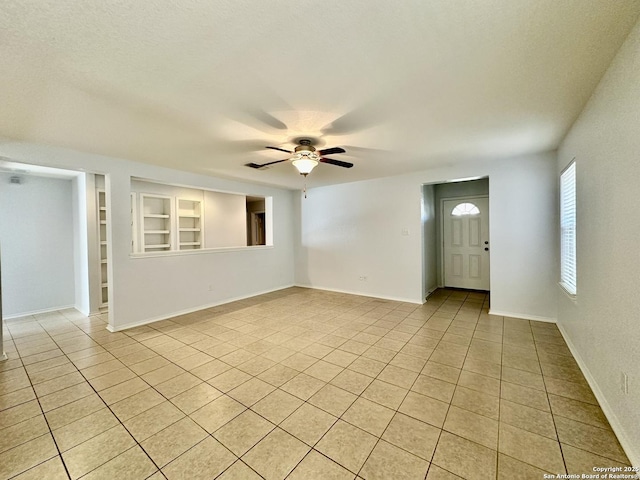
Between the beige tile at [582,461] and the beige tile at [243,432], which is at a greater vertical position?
the beige tile at [582,461]

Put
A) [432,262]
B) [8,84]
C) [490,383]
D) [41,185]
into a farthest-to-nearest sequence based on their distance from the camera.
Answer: [432,262]
[41,185]
[490,383]
[8,84]

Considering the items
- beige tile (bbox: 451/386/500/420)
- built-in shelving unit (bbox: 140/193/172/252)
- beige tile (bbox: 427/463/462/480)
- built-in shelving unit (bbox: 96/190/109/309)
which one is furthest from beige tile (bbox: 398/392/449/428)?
built-in shelving unit (bbox: 140/193/172/252)

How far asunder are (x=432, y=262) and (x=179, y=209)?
5942 millimetres

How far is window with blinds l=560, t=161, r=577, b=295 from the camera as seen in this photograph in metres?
2.95

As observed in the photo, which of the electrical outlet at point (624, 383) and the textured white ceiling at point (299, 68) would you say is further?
the electrical outlet at point (624, 383)

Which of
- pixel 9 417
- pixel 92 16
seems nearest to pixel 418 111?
pixel 92 16

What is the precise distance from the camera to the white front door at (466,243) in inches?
224

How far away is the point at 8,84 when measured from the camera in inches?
72.8

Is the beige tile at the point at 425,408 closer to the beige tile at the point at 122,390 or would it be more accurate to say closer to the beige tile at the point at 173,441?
the beige tile at the point at 173,441

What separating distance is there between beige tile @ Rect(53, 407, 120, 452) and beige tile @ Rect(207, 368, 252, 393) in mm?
707

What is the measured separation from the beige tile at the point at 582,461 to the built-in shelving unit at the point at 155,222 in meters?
6.71

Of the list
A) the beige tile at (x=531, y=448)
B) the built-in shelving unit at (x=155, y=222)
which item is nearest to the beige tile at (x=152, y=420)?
the beige tile at (x=531, y=448)

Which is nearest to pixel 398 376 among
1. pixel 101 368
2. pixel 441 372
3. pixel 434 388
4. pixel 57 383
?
pixel 434 388

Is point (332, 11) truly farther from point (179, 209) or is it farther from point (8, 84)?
point (179, 209)
